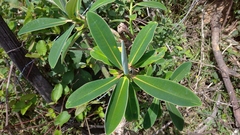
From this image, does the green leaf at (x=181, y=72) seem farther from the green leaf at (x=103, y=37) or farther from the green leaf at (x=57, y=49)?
the green leaf at (x=57, y=49)

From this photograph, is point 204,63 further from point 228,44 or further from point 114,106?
point 114,106

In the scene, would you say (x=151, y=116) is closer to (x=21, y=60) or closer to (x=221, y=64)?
(x=21, y=60)

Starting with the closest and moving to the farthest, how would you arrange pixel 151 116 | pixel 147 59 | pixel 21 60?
pixel 147 59 < pixel 151 116 < pixel 21 60

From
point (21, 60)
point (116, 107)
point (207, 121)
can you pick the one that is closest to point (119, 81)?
point (116, 107)

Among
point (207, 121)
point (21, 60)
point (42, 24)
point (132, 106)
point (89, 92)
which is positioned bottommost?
point (207, 121)

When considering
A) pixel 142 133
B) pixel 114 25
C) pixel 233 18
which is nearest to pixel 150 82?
pixel 114 25

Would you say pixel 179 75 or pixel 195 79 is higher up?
pixel 179 75
